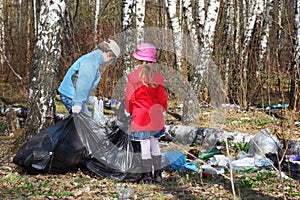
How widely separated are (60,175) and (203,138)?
2.70 meters

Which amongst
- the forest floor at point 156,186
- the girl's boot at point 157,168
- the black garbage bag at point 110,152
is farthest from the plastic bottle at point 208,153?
the black garbage bag at point 110,152

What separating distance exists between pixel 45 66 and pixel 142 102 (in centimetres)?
180

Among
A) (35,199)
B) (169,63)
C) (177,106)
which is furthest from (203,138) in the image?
(169,63)

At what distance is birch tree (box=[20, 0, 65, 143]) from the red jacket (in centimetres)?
158

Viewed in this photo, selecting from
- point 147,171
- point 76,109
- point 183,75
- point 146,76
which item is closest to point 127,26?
point 183,75

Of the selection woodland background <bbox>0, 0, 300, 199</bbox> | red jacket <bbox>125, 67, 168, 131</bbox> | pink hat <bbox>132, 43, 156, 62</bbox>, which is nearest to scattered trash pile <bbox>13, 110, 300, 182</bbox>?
woodland background <bbox>0, 0, 300, 199</bbox>

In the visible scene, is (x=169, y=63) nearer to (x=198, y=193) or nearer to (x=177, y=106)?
(x=177, y=106)

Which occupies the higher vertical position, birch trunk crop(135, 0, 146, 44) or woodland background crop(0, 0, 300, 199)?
birch trunk crop(135, 0, 146, 44)

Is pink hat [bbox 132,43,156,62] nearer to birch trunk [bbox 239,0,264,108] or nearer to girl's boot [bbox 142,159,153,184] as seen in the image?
girl's boot [bbox 142,159,153,184]

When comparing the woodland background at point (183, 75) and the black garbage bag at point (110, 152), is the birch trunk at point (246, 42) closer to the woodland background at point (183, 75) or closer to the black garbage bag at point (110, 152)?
the woodland background at point (183, 75)

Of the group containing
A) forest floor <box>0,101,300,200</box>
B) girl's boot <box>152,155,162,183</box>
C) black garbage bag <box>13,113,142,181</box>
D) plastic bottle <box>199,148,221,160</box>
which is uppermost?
black garbage bag <box>13,113,142,181</box>

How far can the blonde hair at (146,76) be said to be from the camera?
4.86m

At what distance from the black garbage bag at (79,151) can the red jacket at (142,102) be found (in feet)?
0.90

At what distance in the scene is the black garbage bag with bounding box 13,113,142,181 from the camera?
499 centimetres
